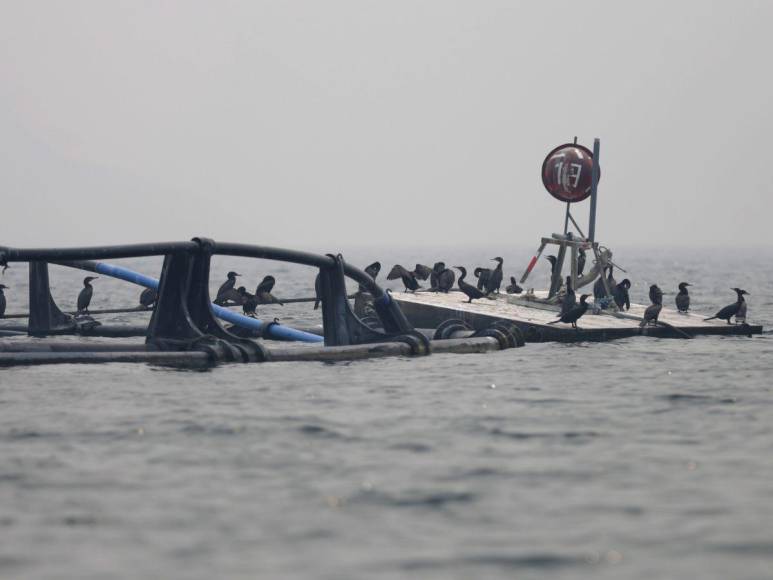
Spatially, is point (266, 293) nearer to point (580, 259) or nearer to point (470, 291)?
point (470, 291)

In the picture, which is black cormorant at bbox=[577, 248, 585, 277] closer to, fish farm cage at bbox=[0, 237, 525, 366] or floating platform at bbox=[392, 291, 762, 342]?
floating platform at bbox=[392, 291, 762, 342]

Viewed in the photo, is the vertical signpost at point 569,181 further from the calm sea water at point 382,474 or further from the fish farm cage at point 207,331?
the calm sea water at point 382,474

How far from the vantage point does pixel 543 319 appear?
26.8 m

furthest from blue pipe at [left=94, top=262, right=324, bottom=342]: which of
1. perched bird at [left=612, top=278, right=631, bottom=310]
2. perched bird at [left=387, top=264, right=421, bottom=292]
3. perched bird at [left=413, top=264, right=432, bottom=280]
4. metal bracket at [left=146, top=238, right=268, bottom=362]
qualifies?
perched bird at [left=413, top=264, right=432, bottom=280]

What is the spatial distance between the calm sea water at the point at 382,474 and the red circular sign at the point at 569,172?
11486mm

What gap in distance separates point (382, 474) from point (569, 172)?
20.1 metres

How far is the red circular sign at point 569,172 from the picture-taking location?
1203 inches

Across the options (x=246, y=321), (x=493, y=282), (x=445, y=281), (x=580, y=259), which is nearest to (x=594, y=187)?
(x=580, y=259)

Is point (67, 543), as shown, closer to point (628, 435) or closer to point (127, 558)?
point (127, 558)

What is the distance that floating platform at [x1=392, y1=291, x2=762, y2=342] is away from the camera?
25409mm

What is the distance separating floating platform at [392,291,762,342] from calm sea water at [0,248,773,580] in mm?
5566

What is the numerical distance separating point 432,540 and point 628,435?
5229mm

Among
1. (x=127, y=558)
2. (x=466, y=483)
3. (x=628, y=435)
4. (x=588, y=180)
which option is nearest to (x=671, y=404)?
(x=628, y=435)

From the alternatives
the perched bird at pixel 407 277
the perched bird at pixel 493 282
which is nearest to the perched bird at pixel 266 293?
the perched bird at pixel 407 277
